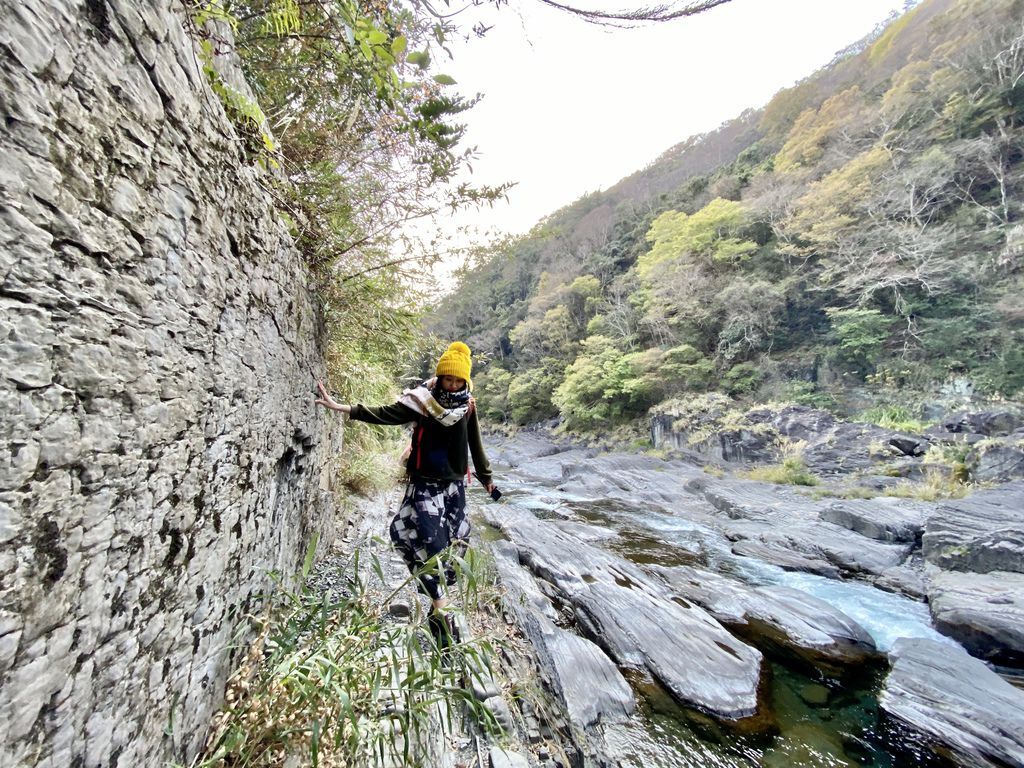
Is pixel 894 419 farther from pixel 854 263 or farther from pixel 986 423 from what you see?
pixel 854 263

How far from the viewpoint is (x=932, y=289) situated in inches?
478

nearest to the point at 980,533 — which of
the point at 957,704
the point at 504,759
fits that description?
the point at 957,704

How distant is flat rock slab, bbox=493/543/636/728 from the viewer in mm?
2836

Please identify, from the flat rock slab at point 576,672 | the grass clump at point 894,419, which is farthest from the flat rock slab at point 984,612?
the grass clump at point 894,419

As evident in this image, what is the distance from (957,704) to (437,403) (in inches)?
174

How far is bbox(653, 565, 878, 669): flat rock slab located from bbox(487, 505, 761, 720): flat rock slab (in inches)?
13.3

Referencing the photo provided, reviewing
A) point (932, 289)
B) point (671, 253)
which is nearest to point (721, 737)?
point (932, 289)

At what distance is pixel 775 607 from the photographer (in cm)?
444

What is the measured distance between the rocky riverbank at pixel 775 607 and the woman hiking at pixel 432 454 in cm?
155

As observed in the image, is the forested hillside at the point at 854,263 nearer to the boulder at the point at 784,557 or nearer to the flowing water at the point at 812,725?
the flowing water at the point at 812,725

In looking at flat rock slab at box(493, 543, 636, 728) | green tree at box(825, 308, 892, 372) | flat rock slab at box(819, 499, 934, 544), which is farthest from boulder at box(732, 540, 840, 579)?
green tree at box(825, 308, 892, 372)

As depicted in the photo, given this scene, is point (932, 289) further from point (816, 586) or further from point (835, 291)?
point (816, 586)

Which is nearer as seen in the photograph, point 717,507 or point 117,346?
point 117,346

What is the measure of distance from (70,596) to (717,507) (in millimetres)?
10068
